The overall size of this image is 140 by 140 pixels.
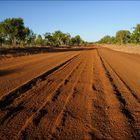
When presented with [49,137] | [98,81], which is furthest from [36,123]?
[98,81]

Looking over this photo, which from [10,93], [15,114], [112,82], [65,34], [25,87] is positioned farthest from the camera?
[65,34]

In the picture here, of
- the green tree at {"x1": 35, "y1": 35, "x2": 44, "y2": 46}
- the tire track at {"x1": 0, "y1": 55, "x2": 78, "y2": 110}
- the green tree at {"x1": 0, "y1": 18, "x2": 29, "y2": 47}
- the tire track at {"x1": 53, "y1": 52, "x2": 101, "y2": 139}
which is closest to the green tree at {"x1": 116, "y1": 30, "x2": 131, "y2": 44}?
the green tree at {"x1": 35, "y1": 35, "x2": 44, "y2": 46}

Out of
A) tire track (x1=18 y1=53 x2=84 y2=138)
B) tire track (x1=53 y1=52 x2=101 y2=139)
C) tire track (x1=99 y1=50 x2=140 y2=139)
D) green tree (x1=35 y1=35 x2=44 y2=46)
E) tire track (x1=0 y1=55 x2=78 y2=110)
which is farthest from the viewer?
green tree (x1=35 y1=35 x2=44 y2=46)

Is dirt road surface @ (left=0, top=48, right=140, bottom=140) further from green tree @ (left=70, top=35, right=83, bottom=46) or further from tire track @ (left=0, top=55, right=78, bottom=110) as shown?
green tree @ (left=70, top=35, right=83, bottom=46)

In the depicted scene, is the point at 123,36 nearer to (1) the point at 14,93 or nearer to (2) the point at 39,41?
(2) the point at 39,41

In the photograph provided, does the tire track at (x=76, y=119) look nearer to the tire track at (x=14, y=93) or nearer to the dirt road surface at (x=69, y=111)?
the dirt road surface at (x=69, y=111)

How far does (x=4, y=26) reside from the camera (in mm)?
65188

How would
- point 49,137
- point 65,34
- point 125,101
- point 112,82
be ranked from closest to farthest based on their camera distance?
1. point 49,137
2. point 125,101
3. point 112,82
4. point 65,34

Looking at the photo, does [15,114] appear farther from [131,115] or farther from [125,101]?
[125,101]

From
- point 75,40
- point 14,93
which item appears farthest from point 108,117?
point 75,40

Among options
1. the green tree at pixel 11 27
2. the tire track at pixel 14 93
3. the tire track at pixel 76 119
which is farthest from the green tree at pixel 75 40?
the tire track at pixel 76 119

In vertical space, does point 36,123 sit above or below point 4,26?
below

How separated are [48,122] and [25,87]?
12.9 ft

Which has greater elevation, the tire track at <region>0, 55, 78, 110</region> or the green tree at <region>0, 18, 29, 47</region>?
the green tree at <region>0, 18, 29, 47</region>
